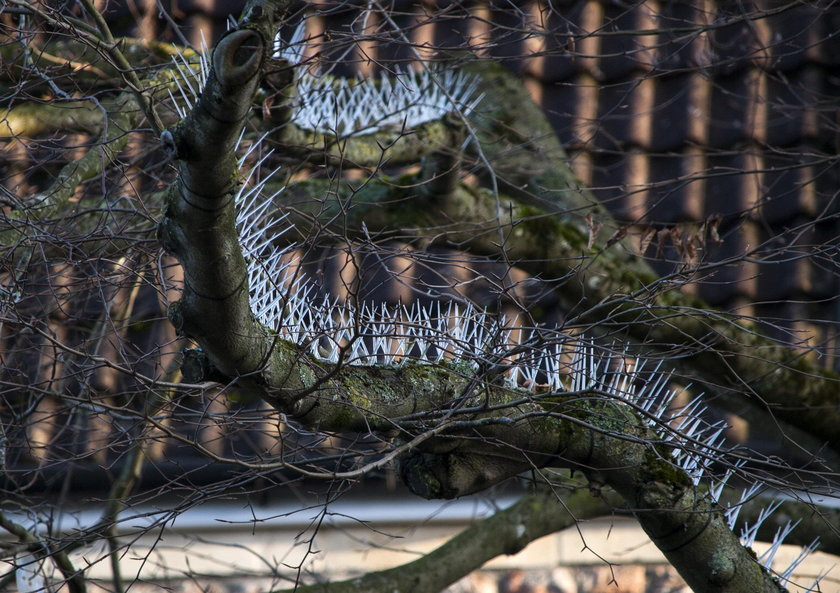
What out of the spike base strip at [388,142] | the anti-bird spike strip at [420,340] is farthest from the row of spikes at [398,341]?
the spike base strip at [388,142]

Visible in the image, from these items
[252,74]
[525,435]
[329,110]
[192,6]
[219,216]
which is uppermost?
[192,6]

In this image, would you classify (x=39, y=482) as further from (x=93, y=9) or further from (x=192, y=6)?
(x=93, y=9)

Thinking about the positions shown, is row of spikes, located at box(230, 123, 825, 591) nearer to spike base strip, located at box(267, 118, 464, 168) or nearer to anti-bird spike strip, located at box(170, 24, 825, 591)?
anti-bird spike strip, located at box(170, 24, 825, 591)

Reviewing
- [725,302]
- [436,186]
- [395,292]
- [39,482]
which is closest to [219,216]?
[436,186]

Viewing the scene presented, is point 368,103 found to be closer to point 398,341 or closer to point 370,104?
point 370,104

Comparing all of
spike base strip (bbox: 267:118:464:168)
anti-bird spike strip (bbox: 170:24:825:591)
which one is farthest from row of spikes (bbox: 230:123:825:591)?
spike base strip (bbox: 267:118:464:168)

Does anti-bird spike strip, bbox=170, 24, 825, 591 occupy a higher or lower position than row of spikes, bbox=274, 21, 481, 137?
lower

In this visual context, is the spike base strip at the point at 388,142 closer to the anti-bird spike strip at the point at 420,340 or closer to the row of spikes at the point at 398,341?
the anti-bird spike strip at the point at 420,340

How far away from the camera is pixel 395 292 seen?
3.23 metres

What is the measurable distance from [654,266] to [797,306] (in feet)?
1.73

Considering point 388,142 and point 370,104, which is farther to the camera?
point 370,104

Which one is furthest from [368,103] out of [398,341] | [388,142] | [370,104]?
[398,341]

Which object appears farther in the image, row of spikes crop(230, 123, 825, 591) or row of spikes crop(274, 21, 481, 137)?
row of spikes crop(274, 21, 481, 137)

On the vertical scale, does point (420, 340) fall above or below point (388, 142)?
below
